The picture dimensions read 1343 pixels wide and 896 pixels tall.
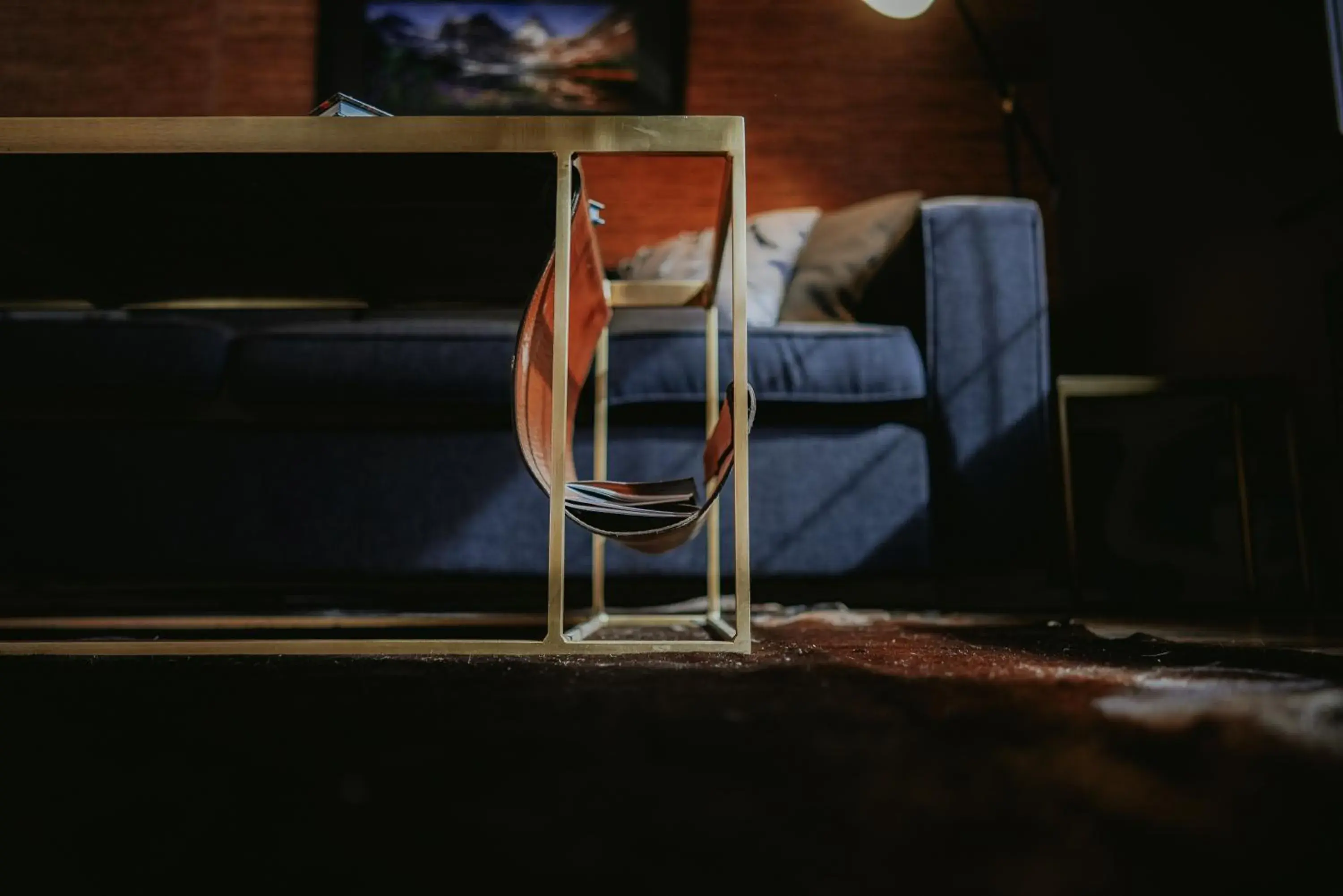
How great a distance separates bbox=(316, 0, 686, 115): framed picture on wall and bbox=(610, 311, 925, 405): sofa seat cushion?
179cm

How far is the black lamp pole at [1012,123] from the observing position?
2.42m

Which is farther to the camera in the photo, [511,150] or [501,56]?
A: [501,56]

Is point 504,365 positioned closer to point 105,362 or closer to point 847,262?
point 105,362

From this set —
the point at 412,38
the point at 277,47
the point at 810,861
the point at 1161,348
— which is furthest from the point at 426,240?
the point at 277,47

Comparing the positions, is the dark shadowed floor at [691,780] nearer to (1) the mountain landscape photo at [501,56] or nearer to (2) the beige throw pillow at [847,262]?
(2) the beige throw pillow at [847,262]

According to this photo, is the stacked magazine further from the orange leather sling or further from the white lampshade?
the white lampshade

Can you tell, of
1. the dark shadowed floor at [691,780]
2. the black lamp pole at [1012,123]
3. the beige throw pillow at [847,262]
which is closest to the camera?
the dark shadowed floor at [691,780]

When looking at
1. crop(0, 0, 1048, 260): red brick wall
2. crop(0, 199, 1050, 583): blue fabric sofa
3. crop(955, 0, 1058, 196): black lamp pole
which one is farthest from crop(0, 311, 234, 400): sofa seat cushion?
crop(955, 0, 1058, 196): black lamp pole

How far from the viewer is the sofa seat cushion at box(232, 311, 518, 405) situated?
152 cm

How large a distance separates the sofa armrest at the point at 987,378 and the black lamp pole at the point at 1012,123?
0.99 m

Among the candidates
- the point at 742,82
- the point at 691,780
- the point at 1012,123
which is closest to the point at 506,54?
the point at 742,82

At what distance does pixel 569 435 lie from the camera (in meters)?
1.17

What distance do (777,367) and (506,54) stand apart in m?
2.10

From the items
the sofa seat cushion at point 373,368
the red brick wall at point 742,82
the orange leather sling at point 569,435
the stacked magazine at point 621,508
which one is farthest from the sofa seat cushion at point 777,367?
the red brick wall at point 742,82
